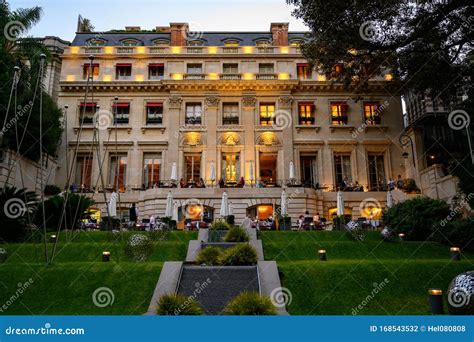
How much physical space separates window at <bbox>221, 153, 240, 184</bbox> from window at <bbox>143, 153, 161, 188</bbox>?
17.7 ft

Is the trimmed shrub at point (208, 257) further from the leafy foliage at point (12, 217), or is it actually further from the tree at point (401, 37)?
the tree at point (401, 37)

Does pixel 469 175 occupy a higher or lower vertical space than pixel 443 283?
higher

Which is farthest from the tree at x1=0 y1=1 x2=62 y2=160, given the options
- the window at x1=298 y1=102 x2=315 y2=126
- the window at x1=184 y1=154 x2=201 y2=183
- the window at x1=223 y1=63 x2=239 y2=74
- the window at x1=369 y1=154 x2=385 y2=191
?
the window at x1=369 y1=154 x2=385 y2=191

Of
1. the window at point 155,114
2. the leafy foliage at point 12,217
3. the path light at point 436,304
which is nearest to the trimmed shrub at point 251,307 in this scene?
the path light at point 436,304

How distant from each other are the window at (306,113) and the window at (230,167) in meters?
6.37

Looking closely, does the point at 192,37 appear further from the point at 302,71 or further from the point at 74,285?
the point at 74,285

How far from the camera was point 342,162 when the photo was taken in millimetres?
32188

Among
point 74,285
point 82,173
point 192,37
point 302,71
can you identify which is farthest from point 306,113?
point 74,285

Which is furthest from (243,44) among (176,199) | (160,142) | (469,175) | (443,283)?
(443,283)

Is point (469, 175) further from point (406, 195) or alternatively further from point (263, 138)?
point (263, 138)

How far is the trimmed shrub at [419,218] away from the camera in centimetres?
1789

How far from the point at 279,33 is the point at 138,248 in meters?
27.4

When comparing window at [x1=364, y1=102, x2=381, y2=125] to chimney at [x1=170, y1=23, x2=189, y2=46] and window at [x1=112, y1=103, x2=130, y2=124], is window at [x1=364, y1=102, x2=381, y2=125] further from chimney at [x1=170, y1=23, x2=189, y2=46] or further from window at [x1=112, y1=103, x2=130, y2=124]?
window at [x1=112, y1=103, x2=130, y2=124]

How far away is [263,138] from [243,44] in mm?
10049
